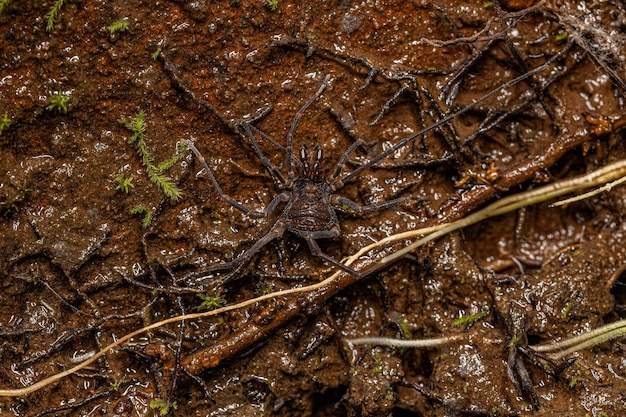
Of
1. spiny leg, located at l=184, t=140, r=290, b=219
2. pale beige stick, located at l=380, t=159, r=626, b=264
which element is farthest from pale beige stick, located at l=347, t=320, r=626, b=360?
spiny leg, located at l=184, t=140, r=290, b=219

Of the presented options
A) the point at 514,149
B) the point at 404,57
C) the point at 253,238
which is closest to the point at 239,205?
the point at 253,238

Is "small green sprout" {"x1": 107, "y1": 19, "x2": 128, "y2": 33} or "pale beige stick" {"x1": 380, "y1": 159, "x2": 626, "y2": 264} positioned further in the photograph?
"pale beige stick" {"x1": 380, "y1": 159, "x2": 626, "y2": 264}

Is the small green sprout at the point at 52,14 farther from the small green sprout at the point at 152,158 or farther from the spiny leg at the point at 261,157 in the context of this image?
the spiny leg at the point at 261,157

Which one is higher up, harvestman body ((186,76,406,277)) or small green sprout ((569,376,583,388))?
harvestman body ((186,76,406,277))

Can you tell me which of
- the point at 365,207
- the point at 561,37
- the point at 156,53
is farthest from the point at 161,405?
the point at 561,37

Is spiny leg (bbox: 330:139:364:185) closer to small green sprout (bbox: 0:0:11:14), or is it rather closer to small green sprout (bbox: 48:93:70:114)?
small green sprout (bbox: 48:93:70:114)

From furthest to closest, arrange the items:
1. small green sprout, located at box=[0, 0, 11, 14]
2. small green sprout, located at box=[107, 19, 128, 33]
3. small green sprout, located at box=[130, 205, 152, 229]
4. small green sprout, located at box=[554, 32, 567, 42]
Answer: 1. small green sprout, located at box=[554, 32, 567, 42]
2. small green sprout, located at box=[130, 205, 152, 229]
3. small green sprout, located at box=[107, 19, 128, 33]
4. small green sprout, located at box=[0, 0, 11, 14]

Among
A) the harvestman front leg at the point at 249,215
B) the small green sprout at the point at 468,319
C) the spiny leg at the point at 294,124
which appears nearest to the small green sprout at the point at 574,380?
the small green sprout at the point at 468,319
